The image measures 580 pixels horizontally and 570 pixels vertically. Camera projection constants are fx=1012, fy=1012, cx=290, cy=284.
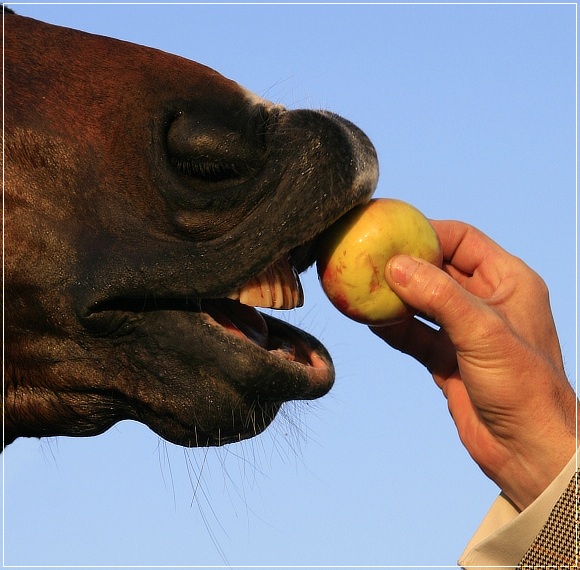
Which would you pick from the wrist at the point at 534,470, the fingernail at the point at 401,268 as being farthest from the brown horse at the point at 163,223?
the wrist at the point at 534,470

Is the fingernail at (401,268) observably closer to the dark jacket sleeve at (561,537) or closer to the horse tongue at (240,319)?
the horse tongue at (240,319)

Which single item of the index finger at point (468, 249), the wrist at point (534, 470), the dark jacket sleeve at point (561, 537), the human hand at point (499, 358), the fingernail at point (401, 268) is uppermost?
the index finger at point (468, 249)

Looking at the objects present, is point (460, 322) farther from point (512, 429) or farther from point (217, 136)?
point (217, 136)

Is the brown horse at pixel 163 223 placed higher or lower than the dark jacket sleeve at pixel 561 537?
higher

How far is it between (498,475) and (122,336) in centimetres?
161

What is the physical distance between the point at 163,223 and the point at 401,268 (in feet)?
2.71

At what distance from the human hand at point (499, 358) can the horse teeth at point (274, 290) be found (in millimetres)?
361

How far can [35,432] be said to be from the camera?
366cm

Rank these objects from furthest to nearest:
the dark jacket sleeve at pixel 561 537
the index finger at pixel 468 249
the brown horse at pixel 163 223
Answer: the index finger at pixel 468 249
the dark jacket sleeve at pixel 561 537
the brown horse at pixel 163 223

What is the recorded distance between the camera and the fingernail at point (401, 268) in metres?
3.33

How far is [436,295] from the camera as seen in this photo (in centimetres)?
329

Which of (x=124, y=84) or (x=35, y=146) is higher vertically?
(x=124, y=84)

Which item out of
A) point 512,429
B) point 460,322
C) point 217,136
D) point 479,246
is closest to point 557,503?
point 512,429

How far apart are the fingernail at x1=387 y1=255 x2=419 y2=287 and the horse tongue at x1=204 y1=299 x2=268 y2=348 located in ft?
1.50
